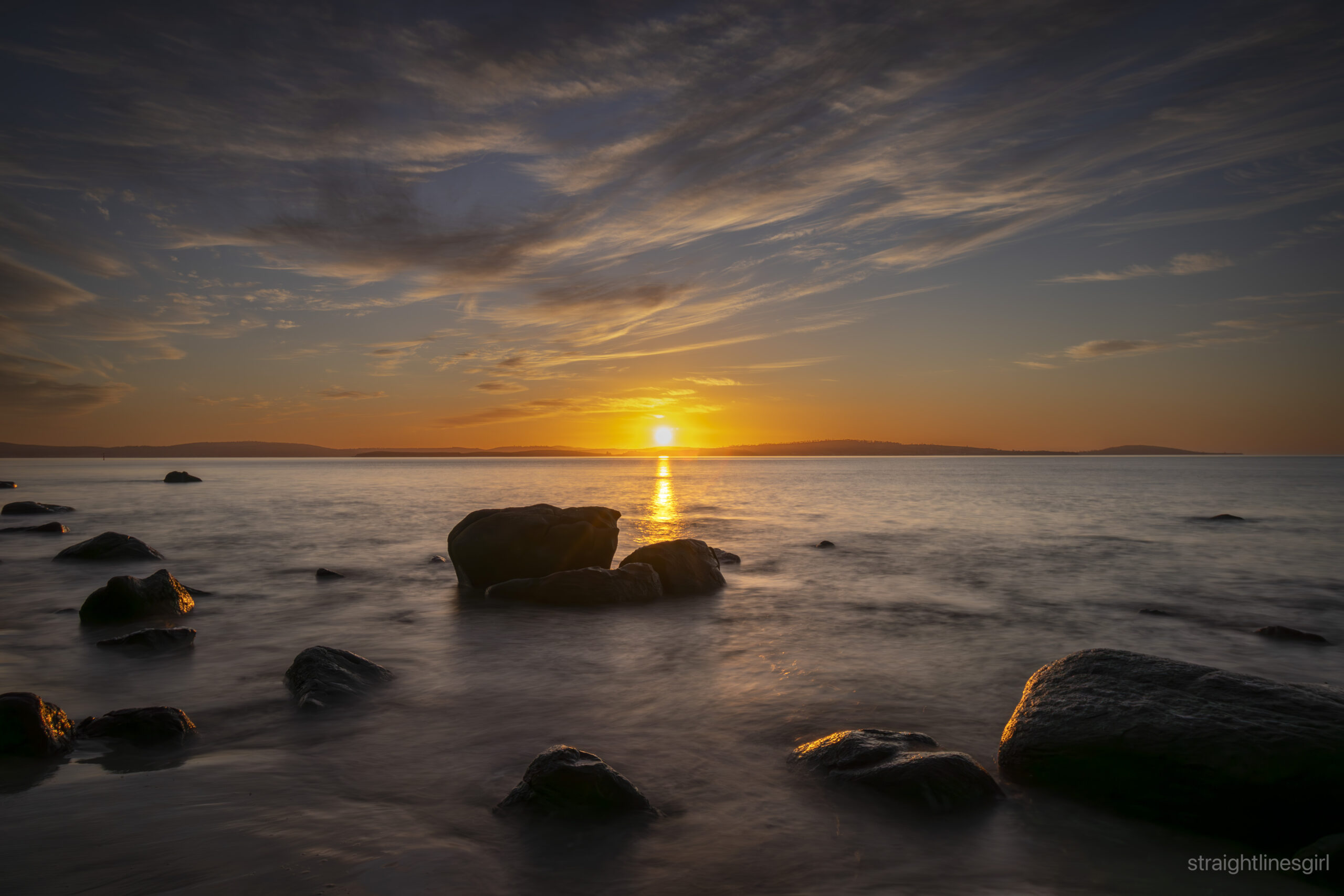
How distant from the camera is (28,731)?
5.96 m

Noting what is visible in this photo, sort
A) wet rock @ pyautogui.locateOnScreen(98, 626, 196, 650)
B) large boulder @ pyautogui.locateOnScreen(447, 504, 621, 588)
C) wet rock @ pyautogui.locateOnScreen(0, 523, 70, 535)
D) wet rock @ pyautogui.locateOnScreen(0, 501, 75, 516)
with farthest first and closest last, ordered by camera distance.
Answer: wet rock @ pyautogui.locateOnScreen(0, 501, 75, 516) → wet rock @ pyautogui.locateOnScreen(0, 523, 70, 535) → large boulder @ pyautogui.locateOnScreen(447, 504, 621, 588) → wet rock @ pyautogui.locateOnScreen(98, 626, 196, 650)

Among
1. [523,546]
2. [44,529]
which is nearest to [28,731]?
[523,546]

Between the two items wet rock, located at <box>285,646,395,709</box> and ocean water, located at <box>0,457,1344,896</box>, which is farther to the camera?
wet rock, located at <box>285,646,395,709</box>

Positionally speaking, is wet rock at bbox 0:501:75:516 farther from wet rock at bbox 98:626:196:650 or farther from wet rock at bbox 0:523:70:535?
wet rock at bbox 98:626:196:650

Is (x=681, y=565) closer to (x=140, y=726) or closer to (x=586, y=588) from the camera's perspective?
(x=586, y=588)

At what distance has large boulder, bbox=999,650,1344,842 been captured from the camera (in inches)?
191

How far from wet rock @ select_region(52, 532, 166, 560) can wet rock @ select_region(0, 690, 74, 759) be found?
584 inches

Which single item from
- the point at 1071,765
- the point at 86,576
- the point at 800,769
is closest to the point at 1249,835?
the point at 1071,765

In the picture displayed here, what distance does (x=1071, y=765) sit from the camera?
5629mm

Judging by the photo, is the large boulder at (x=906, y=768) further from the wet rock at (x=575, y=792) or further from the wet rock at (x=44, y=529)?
the wet rock at (x=44, y=529)

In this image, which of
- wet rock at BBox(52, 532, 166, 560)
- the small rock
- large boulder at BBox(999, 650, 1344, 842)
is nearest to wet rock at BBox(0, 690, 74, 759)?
large boulder at BBox(999, 650, 1344, 842)

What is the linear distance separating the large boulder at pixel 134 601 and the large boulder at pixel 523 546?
526 centimetres

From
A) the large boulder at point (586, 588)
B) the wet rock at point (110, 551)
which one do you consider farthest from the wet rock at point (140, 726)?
the wet rock at point (110, 551)

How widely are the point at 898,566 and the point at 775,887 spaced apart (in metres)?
16.1
